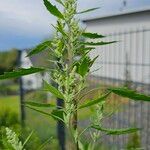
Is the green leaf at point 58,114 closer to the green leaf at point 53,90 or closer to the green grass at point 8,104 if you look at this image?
the green leaf at point 53,90

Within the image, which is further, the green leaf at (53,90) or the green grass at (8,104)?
the green grass at (8,104)

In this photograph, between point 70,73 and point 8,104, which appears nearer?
point 70,73

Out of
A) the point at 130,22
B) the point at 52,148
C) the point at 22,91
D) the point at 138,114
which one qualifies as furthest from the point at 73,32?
the point at 130,22

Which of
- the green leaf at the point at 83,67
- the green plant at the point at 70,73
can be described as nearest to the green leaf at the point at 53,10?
the green plant at the point at 70,73

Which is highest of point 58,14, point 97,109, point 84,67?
point 58,14

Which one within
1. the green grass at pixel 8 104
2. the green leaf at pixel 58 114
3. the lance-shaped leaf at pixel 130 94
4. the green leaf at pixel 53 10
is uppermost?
the green leaf at pixel 53 10

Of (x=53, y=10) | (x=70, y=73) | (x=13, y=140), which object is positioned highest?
(x=53, y=10)

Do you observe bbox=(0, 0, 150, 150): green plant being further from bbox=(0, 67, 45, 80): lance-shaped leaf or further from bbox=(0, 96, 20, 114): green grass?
bbox=(0, 96, 20, 114): green grass

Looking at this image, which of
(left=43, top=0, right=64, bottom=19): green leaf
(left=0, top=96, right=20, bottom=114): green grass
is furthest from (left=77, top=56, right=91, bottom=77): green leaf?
(left=0, top=96, right=20, bottom=114): green grass

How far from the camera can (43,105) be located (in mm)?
1259

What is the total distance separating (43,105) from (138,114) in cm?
754

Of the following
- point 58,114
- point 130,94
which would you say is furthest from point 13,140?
point 130,94

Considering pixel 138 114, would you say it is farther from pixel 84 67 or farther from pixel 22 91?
pixel 84 67

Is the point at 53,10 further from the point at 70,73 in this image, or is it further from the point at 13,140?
the point at 13,140
